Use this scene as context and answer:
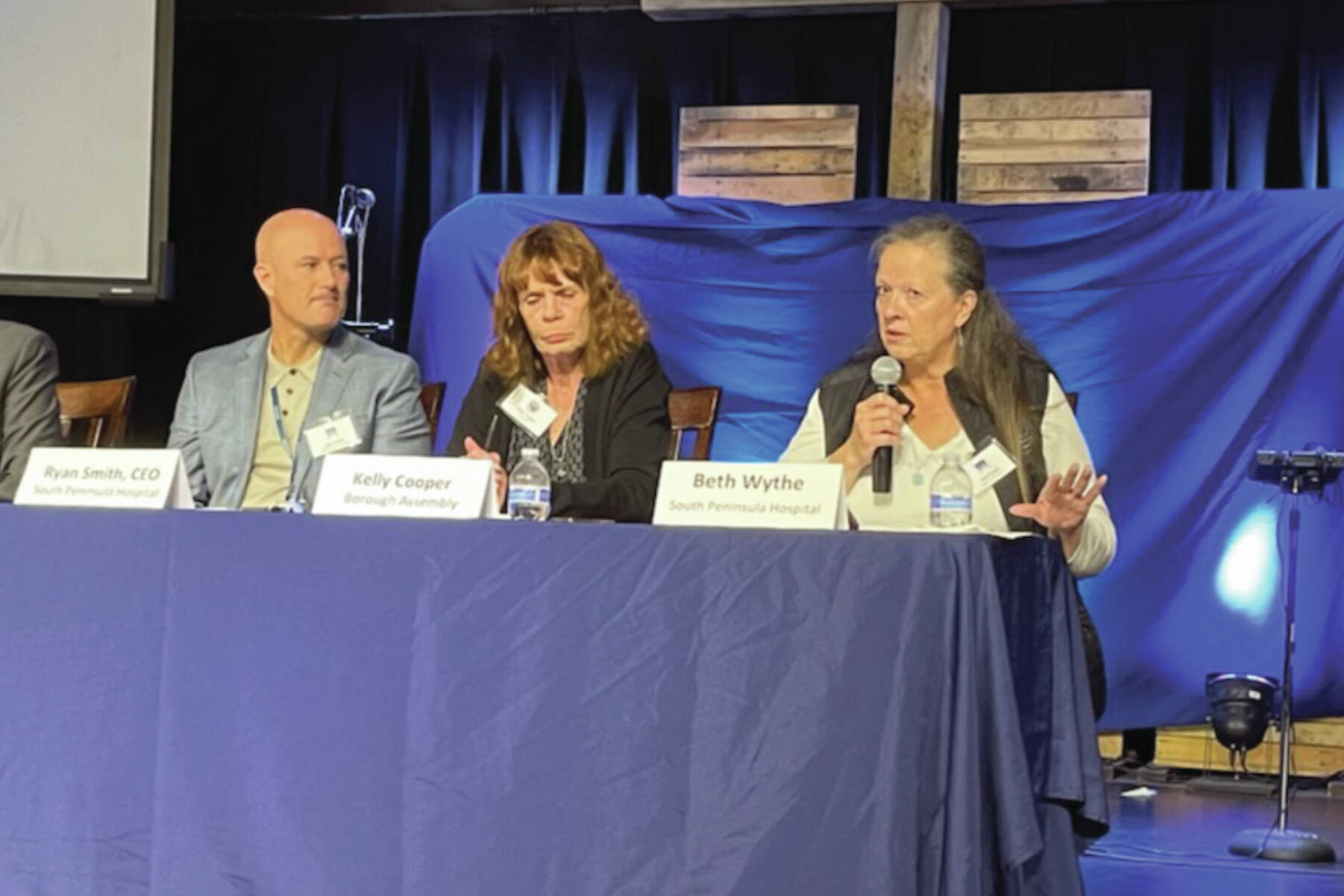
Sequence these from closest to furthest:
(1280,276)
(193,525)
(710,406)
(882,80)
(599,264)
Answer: (193,525)
(599,264)
(710,406)
(1280,276)
(882,80)

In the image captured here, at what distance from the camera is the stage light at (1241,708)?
519cm

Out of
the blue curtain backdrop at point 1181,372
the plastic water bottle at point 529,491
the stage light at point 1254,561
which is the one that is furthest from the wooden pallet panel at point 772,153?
the plastic water bottle at point 529,491

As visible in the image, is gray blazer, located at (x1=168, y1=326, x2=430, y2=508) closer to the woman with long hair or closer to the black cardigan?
the black cardigan

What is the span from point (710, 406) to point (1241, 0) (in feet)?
9.30

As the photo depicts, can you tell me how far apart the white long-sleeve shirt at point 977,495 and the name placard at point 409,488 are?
592 mm

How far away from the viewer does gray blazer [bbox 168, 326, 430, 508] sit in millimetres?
3375

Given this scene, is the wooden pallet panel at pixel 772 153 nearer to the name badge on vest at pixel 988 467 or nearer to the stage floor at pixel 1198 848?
the stage floor at pixel 1198 848

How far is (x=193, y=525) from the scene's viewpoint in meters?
2.32

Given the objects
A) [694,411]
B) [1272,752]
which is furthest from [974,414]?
[1272,752]

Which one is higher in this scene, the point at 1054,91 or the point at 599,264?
the point at 1054,91

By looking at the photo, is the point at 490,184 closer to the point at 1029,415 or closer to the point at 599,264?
the point at 599,264

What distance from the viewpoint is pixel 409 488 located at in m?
2.37

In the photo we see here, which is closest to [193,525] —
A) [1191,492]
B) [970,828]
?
[970,828]

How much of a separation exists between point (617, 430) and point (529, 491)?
1.46ft
